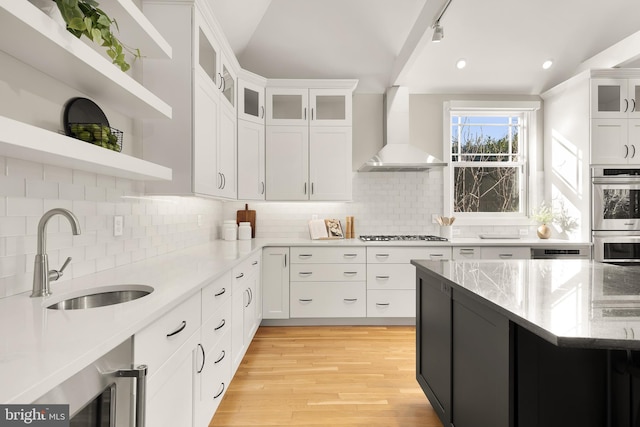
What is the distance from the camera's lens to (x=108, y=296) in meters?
1.56

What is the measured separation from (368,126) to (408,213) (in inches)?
47.7

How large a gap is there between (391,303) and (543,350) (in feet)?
8.45

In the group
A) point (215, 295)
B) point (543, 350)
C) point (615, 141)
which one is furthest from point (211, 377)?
point (615, 141)

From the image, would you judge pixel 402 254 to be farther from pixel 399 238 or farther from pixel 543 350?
pixel 543 350

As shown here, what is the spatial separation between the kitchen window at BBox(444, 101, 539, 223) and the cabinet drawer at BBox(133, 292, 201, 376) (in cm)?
381

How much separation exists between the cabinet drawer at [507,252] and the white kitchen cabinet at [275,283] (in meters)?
2.16

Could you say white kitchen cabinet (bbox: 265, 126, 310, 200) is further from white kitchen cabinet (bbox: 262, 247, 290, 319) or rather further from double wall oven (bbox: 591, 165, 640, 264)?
double wall oven (bbox: 591, 165, 640, 264)

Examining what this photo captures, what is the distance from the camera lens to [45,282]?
1.37 metres

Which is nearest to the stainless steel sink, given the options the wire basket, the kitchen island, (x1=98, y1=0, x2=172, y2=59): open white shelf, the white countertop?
the white countertop

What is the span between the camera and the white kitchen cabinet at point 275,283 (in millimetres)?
3814

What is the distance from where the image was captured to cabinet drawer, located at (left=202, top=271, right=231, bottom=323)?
71.2 inches

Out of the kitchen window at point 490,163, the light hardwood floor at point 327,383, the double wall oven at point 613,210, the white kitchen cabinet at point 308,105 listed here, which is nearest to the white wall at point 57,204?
the light hardwood floor at point 327,383

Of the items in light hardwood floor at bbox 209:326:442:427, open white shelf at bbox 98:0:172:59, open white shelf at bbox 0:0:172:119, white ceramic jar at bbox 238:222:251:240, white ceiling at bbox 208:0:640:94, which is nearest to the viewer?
open white shelf at bbox 0:0:172:119

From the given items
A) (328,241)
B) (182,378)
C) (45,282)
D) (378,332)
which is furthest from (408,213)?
(45,282)
